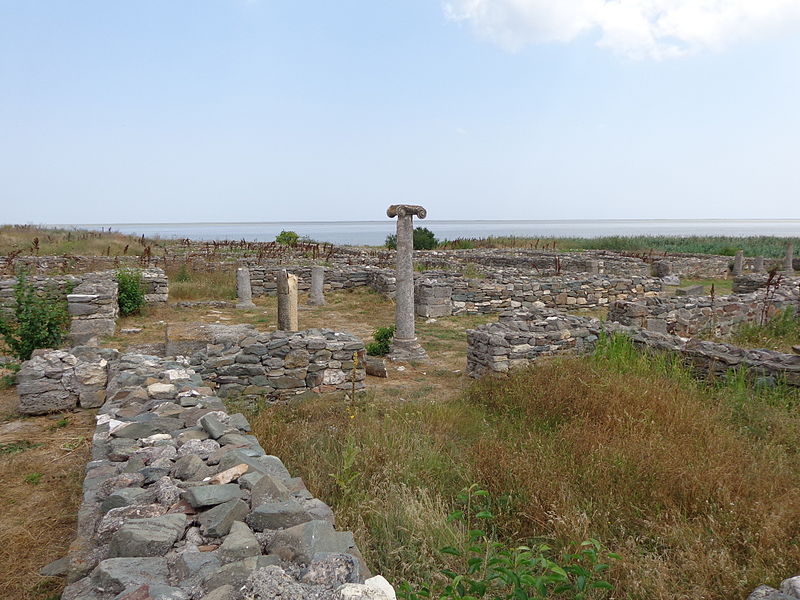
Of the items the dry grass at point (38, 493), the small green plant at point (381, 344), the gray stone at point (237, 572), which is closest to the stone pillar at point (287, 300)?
the small green plant at point (381, 344)

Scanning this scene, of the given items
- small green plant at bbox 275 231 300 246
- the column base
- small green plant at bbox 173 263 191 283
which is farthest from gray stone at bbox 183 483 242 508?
small green plant at bbox 275 231 300 246

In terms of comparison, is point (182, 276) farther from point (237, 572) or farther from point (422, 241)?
point (422, 241)

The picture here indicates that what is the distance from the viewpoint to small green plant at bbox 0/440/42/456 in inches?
188

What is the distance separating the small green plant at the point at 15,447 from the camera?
188 inches

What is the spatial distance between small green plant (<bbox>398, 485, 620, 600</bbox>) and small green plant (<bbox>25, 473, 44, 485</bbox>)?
339cm

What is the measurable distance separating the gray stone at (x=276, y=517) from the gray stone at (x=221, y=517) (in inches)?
2.4

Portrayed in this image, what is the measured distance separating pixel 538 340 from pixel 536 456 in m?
4.00

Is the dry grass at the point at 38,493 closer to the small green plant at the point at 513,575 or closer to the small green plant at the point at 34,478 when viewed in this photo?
the small green plant at the point at 34,478

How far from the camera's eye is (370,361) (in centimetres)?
858

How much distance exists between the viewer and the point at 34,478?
4.20m

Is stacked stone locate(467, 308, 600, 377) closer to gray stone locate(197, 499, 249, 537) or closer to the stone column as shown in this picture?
the stone column

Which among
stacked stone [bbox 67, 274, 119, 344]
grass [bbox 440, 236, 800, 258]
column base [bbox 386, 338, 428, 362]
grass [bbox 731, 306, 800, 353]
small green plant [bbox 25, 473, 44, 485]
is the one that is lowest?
column base [bbox 386, 338, 428, 362]

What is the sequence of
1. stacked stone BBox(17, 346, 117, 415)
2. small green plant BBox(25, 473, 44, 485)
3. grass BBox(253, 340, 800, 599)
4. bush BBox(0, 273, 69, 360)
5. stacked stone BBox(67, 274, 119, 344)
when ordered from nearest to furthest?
grass BBox(253, 340, 800, 599) → small green plant BBox(25, 473, 44, 485) → stacked stone BBox(17, 346, 117, 415) → bush BBox(0, 273, 69, 360) → stacked stone BBox(67, 274, 119, 344)

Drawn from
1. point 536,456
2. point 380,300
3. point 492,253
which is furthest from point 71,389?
point 492,253
